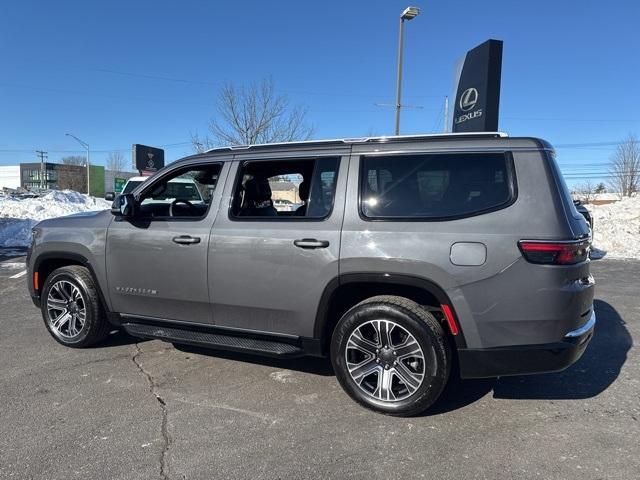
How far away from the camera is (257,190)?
409cm

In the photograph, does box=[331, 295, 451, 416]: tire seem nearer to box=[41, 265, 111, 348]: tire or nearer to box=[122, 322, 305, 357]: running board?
box=[122, 322, 305, 357]: running board

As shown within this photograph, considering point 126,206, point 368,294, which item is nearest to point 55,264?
point 126,206

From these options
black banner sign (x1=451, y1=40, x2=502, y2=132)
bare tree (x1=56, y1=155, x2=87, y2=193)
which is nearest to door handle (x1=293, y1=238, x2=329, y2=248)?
black banner sign (x1=451, y1=40, x2=502, y2=132)

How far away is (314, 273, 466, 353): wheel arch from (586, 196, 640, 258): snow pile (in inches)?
446

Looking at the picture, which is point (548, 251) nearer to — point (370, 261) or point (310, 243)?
point (370, 261)

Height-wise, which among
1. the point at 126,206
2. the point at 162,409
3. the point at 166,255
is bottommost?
the point at 162,409

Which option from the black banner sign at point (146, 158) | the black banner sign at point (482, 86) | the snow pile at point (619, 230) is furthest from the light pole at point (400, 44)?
the black banner sign at point (146, 158)

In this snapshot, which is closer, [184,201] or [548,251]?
Answer: [548,251]

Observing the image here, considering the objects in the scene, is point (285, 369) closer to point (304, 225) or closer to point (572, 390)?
point (304, 225)

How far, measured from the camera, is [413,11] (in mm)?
13273

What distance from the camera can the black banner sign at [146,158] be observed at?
93.9 feet

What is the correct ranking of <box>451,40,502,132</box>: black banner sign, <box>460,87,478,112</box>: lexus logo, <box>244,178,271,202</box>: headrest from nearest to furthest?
<box>244,178,271,202</box>: headrest, <box>451,40,502,132</box>: black banner sign, <box>460,87,478,112</box>: lexus logo

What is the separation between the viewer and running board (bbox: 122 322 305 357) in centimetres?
363

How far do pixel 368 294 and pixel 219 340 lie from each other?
1329 millimetres
